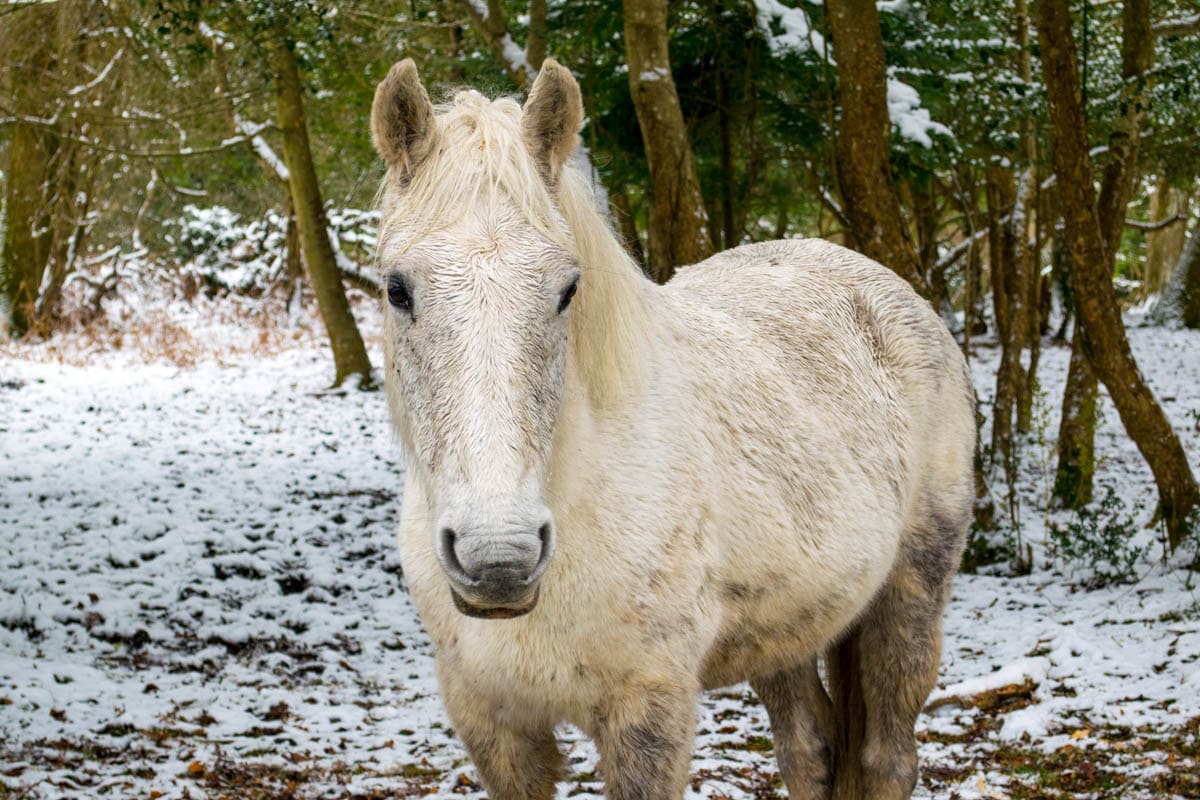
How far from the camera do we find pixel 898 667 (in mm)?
3750

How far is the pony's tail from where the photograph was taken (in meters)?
3.84

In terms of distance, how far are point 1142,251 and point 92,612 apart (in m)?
32.9

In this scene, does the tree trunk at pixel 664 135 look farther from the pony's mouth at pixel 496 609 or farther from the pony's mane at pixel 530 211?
the pony's mouth at pixel 496 609

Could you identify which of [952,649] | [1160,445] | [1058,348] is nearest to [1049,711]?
[952,649]

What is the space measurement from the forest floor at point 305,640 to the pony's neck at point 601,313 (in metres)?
1.81

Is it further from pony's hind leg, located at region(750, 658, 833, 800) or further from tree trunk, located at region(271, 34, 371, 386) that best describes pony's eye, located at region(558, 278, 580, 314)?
tree trunk, located at region(271, 34, 371, 386)

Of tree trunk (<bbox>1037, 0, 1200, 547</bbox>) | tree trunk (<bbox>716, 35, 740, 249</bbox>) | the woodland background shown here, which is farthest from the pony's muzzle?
tree trunk (<bbox>716, 35, 740, 249</bbox>)

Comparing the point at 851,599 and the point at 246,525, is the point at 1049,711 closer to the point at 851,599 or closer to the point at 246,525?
the point at 851,599

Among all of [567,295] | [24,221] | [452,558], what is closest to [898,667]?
[567,295]

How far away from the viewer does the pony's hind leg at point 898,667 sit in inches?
146

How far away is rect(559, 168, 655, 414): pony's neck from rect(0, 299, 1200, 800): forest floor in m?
1.81

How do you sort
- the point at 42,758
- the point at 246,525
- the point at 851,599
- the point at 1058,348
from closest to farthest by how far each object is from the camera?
the point at 851,599
the point at 42,758
the point at 246,525
the point at 1058,348

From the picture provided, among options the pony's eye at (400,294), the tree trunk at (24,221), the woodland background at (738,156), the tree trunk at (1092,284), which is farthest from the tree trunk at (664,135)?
the tree trunk at (24,221)

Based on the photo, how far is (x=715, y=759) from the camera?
5.00m
